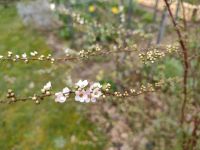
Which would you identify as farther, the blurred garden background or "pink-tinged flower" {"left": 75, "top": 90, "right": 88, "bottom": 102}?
the blurred garden background

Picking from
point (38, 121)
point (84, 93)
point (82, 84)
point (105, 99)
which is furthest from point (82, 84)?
point (38, 121)

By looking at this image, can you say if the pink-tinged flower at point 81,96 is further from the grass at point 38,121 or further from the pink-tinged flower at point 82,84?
the grass at point 38,121

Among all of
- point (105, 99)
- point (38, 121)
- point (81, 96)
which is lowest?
point (38, 121)

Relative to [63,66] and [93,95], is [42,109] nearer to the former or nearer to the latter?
[63,66]

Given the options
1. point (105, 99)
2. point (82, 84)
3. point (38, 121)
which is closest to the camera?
point (82, 84)

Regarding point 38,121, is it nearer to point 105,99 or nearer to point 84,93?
point 105,99

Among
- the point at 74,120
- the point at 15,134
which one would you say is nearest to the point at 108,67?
the point at 74,120

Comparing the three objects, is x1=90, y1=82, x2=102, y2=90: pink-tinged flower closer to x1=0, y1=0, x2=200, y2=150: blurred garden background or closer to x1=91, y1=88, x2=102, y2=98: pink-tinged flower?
x1=91, y1=88, x2=102, y2=98: pink-tinged flower

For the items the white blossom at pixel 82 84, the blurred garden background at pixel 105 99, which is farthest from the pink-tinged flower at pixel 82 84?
the blurred garden background at pixel 105 99

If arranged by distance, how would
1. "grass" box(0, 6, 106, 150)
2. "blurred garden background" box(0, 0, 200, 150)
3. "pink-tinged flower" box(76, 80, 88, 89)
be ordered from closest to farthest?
"pink-tinged flower" box(76, 80, 88, 89), "blurred garden background" box(0, 0, 200, 150), "grass" box(0, 6, 106, 150)

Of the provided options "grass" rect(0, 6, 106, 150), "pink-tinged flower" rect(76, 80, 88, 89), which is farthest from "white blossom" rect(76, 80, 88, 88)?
"grass" rect(0, 6, 106, 150)
